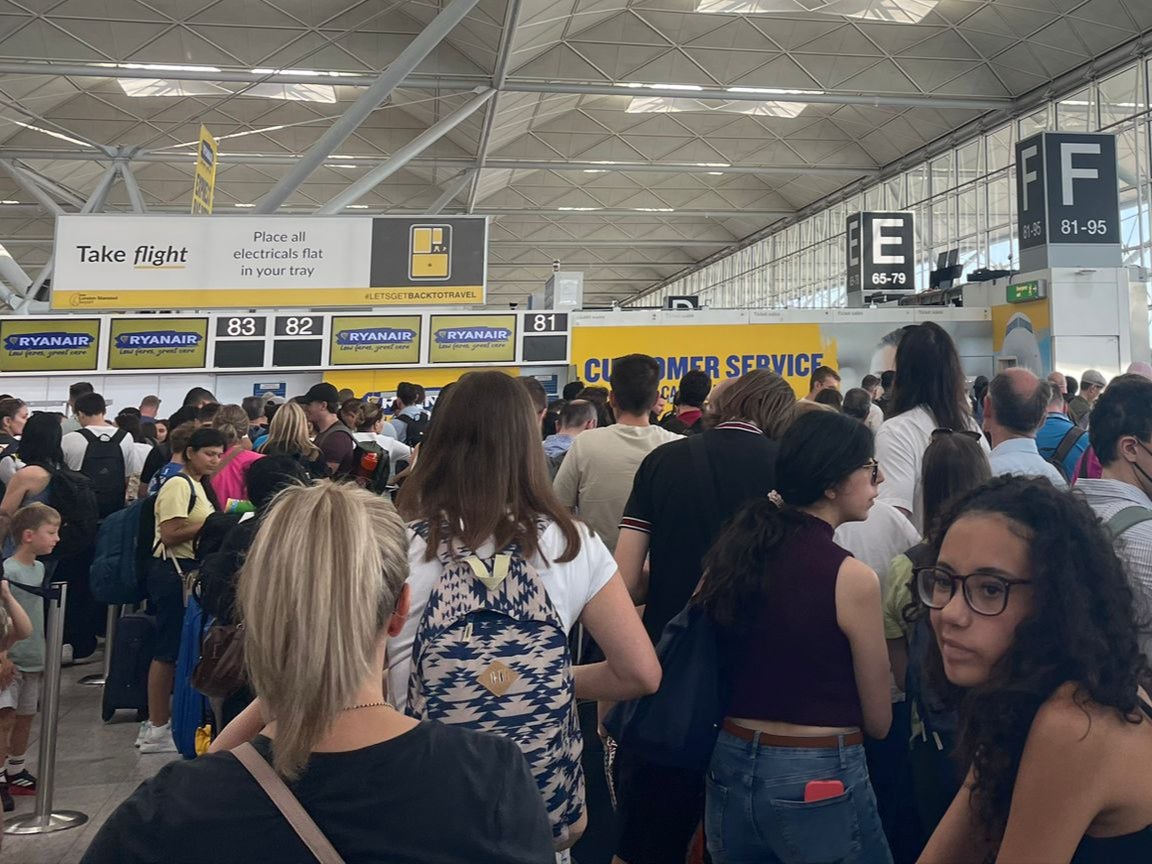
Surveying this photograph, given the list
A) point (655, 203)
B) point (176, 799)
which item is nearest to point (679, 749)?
point (176, 799)

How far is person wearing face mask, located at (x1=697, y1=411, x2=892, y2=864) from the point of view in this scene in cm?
208

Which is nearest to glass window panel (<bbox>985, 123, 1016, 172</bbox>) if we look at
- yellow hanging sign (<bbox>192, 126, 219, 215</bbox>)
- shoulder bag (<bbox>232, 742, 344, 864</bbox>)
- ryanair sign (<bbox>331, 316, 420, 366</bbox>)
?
ryanair sign (<bbox>331, 316, 420, 366</bbox>)

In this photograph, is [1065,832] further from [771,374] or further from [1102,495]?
[771,374]

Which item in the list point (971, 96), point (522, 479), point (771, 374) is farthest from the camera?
point (971, 96)

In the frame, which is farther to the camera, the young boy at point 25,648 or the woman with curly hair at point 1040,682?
the young boy at point 25,648

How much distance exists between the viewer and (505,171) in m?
28.2

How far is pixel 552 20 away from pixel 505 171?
1075 centimetres

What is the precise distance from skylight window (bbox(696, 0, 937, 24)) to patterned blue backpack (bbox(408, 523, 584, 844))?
62.2ft

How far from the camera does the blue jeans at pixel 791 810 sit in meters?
2.06

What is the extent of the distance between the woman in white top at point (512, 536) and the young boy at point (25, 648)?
10.1 feet

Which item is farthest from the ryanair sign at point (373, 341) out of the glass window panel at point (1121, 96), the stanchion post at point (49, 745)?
the glass window panel at point (1121, 96)

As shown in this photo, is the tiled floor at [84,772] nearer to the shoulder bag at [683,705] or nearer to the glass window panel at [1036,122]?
the shoulder bag at [683,705]

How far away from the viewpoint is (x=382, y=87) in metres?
14.8

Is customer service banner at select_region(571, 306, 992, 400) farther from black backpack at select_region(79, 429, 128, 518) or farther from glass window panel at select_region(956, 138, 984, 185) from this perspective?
glass window panel at select_region(956, 138, 984, 185)
